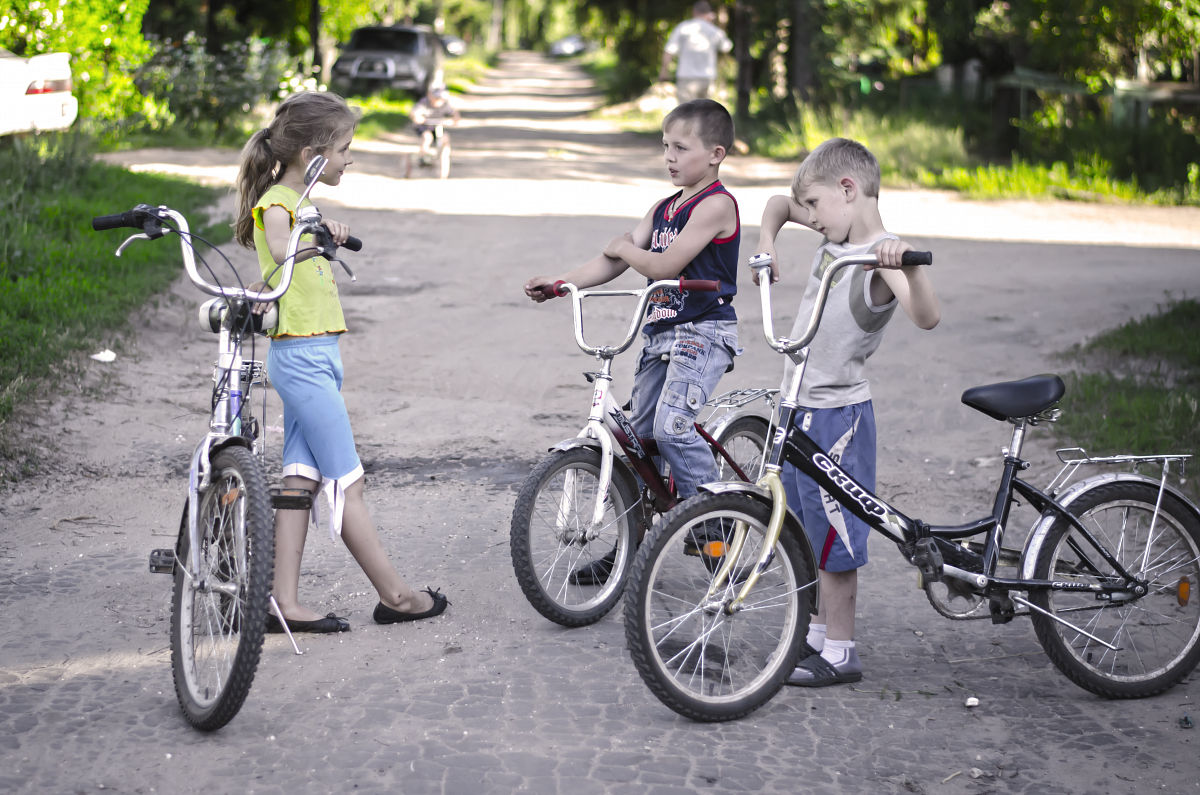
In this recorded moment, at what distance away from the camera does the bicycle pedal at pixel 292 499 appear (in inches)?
139

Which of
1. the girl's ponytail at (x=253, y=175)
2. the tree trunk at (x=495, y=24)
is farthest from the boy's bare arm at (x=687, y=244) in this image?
the tree trunk at (x=495, y=24)

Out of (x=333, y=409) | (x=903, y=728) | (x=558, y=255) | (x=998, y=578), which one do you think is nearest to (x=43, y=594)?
(x=333, y=409)

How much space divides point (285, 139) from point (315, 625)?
1.57m

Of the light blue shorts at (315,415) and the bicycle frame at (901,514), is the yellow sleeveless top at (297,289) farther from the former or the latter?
the bicycle frame at (901,514)

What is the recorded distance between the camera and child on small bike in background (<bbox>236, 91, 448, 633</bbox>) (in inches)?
138

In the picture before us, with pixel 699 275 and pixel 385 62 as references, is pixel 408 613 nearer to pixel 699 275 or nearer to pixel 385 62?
pixel 699 275

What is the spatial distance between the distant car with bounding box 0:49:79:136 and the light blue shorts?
28.5ft

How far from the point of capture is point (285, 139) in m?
3.52

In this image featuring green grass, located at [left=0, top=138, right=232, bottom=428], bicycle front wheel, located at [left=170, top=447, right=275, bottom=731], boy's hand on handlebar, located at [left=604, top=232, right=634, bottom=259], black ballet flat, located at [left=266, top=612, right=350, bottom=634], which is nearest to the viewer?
bicycle front wheel, located at [left=170, top=447, right=275, bottom=731]

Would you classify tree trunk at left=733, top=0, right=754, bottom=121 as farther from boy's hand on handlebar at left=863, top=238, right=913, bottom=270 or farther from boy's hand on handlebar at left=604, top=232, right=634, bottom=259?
boy's hand on handlebar at left=863, top=238, right=913, bottom=270

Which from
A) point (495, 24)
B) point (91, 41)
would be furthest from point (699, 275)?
point (495, 24)

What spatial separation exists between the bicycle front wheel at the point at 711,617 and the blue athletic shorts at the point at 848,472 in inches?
8.4

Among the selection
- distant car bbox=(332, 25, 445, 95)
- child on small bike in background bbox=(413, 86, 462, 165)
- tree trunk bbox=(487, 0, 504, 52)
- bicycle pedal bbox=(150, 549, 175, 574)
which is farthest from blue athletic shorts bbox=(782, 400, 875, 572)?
tree trunk bbox=(487, 0, 504, 52)

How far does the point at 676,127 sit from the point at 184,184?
28.7ft
